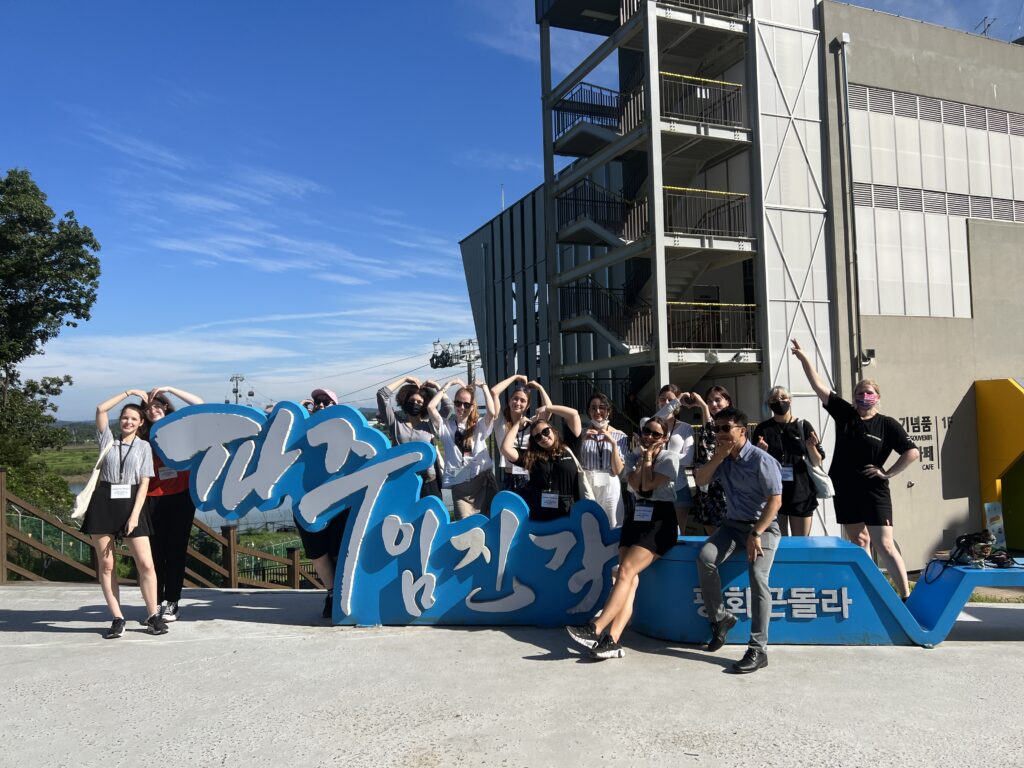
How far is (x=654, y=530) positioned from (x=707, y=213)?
52.8ft

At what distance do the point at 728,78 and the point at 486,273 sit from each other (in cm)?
1845

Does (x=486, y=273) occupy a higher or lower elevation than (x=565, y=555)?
higher

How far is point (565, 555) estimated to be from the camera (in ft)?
20.6

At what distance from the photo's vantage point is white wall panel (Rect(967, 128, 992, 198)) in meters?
21.3

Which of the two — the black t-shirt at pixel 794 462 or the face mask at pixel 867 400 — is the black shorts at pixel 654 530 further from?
the face mask at pixel 867 400

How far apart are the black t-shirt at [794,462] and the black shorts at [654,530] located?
1315 mm

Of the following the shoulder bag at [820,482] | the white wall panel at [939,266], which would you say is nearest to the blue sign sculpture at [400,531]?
the shoulder bag at [820,482]

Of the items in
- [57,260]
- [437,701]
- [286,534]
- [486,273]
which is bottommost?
[286,534]

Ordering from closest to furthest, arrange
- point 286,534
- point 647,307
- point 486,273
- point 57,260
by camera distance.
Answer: point 647,307 → point 57,260 → point 486,273 → point 286,534

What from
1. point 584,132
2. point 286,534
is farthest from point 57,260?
point 286,534

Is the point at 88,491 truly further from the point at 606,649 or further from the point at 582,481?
the point at 606,649

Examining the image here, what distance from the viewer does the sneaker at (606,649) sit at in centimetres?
530

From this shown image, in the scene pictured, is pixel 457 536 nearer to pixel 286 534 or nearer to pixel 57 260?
pixel 57 260

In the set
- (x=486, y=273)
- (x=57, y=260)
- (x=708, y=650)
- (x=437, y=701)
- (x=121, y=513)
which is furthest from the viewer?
(x=486, y=273)
